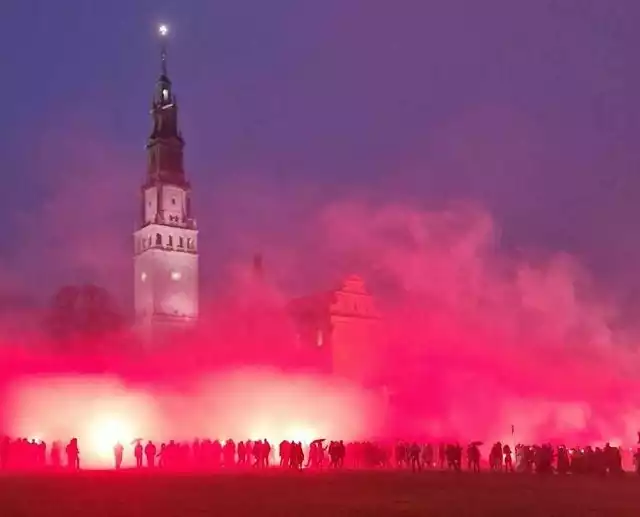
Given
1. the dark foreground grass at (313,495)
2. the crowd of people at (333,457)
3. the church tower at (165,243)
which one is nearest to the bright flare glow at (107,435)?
the crowd of people at (333,457)

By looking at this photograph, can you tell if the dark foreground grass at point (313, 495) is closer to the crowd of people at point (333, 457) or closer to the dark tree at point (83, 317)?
the crowd of people at point (333, 457)

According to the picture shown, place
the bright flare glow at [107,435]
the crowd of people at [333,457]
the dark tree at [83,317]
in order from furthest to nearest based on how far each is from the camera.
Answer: the dark tree at [83,317]
the bright flare glow at [107,435]
the crowd of people at [333,457]

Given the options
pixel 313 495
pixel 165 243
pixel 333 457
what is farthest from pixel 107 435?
pixel 165 243

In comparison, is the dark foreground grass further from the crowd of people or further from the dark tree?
the dark tree

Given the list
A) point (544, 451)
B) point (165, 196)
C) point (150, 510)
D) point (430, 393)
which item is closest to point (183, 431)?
point (430, 393)

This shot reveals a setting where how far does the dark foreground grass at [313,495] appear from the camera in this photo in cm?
1894

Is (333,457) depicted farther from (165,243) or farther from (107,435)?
(165,243)

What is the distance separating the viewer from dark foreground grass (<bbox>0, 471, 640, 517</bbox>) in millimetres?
18938

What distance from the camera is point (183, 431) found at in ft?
167

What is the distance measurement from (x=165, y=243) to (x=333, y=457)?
52.0 metres

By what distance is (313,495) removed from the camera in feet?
73.7

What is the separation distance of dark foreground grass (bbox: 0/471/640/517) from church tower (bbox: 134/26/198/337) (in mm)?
52583

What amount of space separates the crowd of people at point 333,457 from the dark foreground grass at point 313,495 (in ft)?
12.0

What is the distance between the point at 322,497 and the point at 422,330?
1839 inches
